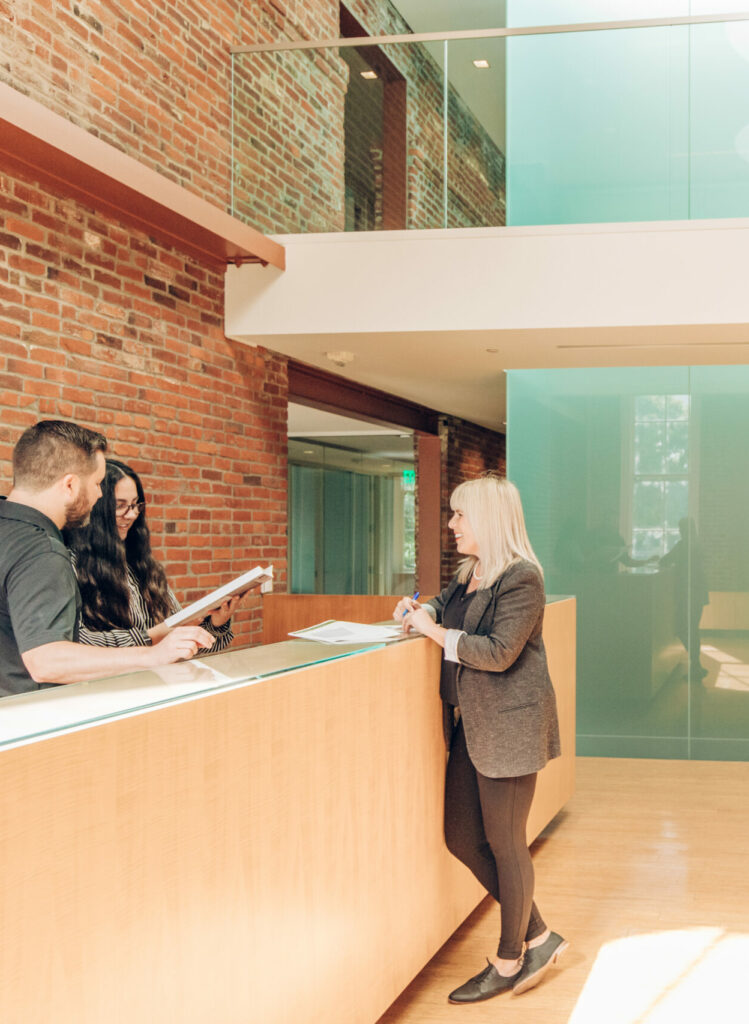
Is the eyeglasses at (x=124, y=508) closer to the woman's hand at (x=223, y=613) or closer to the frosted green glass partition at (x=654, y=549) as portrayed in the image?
the woman's hand at (x=223, y=613)

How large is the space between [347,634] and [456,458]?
24.5 ft

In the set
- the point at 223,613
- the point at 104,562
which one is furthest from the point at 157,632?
the point at 104,562

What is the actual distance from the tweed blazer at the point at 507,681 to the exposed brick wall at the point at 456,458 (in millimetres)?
6265

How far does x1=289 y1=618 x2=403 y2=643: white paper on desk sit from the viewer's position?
112 inches

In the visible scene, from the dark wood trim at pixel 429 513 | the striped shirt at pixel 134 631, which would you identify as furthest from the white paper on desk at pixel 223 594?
the dark wood trim at pixel 429 513

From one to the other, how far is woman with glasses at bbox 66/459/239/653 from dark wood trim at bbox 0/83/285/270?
1.25m

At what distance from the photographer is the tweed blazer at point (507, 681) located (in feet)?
9.85

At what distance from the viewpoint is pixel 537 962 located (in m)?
3.22

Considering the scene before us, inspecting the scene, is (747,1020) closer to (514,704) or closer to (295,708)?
(514,704)

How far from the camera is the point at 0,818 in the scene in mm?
1335

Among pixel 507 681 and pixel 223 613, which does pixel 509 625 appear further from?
pixel 223 613

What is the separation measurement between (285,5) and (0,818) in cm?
635

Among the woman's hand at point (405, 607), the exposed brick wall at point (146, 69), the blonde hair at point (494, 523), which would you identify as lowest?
the woman's hand at point (405, 607)

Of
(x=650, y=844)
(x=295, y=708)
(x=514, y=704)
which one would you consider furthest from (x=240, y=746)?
(x=650, y=844)
